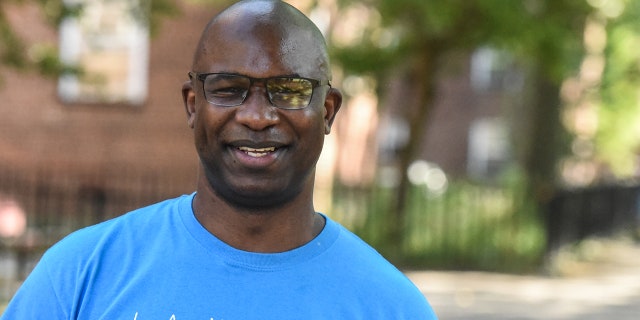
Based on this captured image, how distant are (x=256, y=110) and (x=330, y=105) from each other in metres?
0.27

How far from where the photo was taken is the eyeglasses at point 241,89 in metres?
2.06

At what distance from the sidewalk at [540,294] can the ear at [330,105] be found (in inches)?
328

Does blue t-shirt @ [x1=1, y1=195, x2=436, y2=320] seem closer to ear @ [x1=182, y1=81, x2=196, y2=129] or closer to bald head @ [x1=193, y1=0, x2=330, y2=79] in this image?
ear @ [x1=182, y1=81, x2=196, y2=129]

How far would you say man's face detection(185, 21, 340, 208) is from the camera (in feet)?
6.74

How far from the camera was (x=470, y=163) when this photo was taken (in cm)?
3228

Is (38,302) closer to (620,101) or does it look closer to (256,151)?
(256,151)

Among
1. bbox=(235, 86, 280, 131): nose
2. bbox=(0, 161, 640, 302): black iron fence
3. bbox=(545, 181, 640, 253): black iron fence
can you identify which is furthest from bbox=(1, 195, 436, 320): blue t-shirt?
bbox=(545, 181, 640, 253): black iron fence

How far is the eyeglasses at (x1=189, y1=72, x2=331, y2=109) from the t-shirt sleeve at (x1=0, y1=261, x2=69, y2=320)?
19.2 inches

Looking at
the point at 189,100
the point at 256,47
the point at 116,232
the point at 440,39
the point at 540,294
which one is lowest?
the point at 540,294

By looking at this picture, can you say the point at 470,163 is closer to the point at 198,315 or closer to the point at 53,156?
the point at 53,156

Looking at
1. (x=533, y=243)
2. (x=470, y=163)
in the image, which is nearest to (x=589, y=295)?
(x=533, y=243)

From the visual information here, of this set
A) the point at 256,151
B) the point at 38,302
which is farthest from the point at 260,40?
the point at 38,302

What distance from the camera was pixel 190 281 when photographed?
205cm

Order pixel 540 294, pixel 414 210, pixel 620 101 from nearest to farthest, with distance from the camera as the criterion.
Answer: pixel 540 294, pixel 414 210, pixel 620 101
